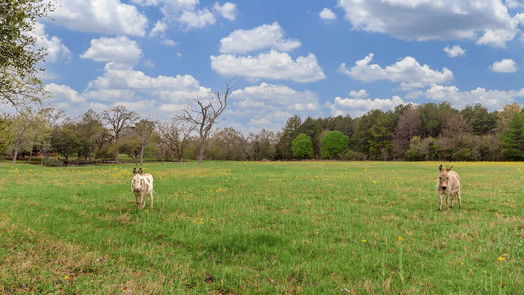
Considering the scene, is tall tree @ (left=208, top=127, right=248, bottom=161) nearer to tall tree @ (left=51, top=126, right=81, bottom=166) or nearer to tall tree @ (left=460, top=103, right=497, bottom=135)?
tall tree @ (left=51, top=126, right=81, bottom=166)

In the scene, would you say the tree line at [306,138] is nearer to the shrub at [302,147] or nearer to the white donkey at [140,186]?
the shrub at [302,147]

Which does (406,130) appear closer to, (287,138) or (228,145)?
(287,138)

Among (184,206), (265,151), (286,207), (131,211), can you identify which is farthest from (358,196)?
(265,151)

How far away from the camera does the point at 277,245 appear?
7.31 metres

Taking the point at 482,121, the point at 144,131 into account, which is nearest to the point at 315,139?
the point at 482,121

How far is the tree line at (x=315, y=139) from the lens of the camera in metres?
71.4

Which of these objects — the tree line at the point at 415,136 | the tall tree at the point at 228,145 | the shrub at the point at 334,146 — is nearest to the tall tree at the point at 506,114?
the tree line at the point at 415,136

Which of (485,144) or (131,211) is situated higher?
(485,144)

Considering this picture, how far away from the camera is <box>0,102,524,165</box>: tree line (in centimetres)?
7144

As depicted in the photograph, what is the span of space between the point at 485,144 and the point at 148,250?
9685cm

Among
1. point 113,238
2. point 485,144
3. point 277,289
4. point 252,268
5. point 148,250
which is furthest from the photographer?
point 485,144

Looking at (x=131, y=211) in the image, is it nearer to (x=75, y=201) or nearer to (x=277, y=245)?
(x=75, y=201)

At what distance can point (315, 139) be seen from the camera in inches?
4695

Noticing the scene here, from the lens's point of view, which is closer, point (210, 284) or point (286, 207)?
point (210, 284)
